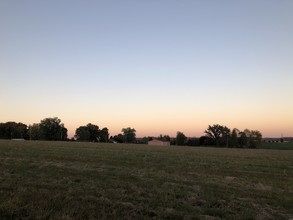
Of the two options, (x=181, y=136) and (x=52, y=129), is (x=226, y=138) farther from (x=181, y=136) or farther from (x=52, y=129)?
(x=52, y=129)

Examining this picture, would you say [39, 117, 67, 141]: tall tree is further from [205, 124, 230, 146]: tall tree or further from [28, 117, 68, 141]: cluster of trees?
[205, 124, 230, 146]: tall tree

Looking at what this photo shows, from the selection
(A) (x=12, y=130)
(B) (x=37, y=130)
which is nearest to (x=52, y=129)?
(B) (x=37, y=130)

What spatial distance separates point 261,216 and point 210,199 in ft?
7.12

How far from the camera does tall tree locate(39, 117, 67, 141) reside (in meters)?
177

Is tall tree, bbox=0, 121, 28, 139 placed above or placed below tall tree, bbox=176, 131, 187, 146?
above

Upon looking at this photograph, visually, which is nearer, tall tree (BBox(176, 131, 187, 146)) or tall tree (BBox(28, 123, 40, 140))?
tall tree (BBox(28, 123, 40, 140))

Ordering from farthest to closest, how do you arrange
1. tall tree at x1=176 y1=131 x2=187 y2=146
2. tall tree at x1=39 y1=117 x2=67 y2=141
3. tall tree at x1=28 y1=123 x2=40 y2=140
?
tall tree at x1=176 y1=131 x2=187 y2=146, tall tree at x1=39 y1=117 x2=67 y2=141, tall tree at x1=28 y1=123 x2=40 y2=140

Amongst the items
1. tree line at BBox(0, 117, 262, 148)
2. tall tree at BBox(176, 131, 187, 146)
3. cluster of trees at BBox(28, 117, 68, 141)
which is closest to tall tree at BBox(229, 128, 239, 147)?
tree line at BBox(0, 117, 262, 148)

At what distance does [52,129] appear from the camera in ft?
594

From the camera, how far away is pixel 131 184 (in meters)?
14.4

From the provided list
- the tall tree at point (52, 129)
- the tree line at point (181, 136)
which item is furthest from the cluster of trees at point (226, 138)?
the tall tree at point (52, 129)

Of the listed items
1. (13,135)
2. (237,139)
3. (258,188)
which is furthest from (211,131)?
(258,188)

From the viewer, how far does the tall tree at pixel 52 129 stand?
177m

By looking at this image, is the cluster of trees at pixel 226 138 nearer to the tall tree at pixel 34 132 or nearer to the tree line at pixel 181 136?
the tree line at pixel 181 136
